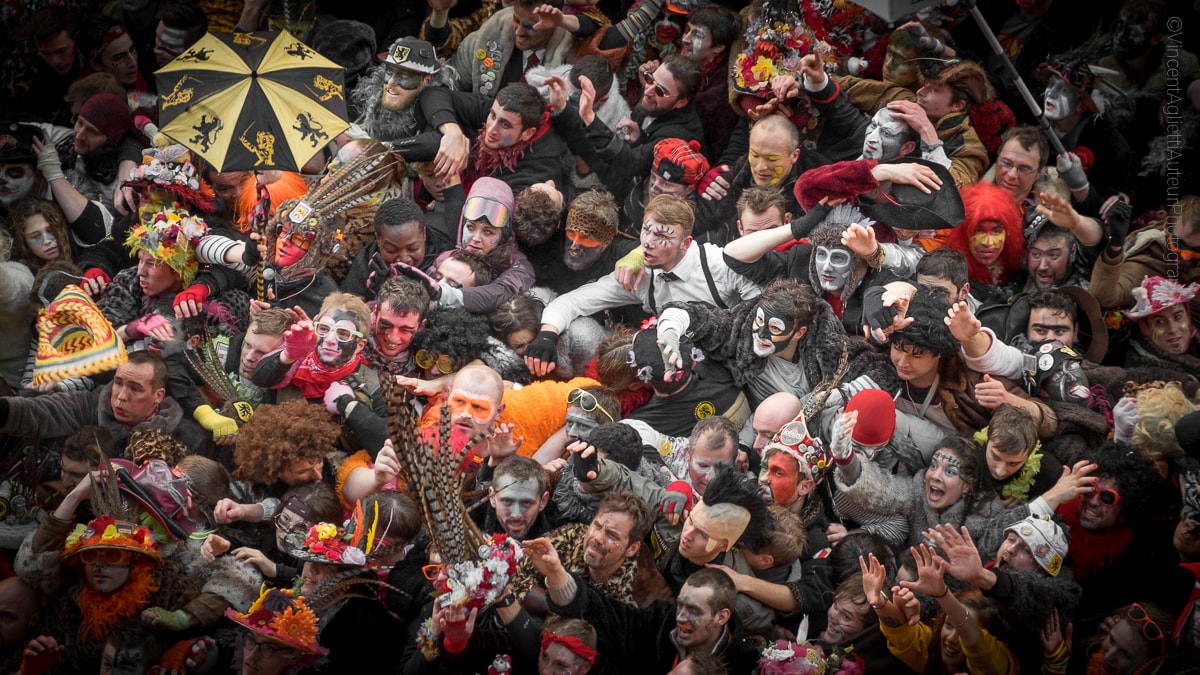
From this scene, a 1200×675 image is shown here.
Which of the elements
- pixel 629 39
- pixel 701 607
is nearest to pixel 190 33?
pixel 629 39

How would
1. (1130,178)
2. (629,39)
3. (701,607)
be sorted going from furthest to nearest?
(629,39)
(1130,178)
(701,607)

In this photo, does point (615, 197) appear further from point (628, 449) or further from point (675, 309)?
point (628, 449)

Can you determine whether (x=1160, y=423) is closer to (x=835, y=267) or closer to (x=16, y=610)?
(x=835, y=267)

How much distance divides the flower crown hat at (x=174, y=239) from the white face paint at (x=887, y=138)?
317 cm

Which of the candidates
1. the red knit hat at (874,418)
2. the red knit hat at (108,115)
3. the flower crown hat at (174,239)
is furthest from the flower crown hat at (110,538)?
the red knit hat at (874,418)

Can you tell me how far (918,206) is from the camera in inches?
314

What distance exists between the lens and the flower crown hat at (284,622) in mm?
7203

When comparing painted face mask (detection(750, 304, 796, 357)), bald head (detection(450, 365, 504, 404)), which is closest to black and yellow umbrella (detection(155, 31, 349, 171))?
bald head (detection(450, 365, 504, 404))

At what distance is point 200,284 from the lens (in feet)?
27.1

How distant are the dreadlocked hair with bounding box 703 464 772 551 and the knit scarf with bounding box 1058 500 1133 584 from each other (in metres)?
1.24

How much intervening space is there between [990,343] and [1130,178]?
130 centimetres

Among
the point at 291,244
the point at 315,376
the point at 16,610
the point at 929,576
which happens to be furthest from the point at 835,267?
the point at 16,610

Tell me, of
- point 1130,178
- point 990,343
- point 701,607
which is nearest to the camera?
point 701,607

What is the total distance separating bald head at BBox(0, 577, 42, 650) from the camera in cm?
753
